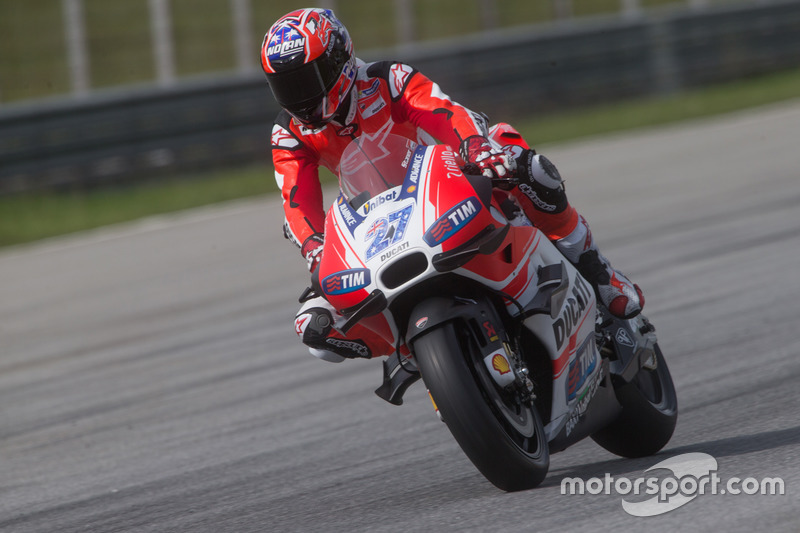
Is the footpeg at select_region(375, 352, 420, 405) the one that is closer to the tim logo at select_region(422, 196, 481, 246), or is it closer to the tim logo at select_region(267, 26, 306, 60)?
the tim logo at select_region(422, 196, 481, 246)

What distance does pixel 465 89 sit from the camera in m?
17.2

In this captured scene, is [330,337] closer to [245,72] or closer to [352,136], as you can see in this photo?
[352,136]

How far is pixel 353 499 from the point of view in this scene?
4391 mm

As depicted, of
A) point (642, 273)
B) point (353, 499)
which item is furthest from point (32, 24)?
point (353, 499)

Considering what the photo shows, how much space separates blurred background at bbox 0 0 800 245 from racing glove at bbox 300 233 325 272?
9716mm

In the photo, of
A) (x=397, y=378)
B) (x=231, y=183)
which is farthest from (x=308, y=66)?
(x=231, y=183)

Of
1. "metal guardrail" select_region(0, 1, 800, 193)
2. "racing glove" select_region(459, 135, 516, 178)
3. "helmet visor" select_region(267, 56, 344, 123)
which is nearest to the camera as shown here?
"racing glove" select_region(459, 135, 516, 178)

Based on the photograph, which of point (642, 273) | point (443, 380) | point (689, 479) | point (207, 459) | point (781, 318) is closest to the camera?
point (443, 380)

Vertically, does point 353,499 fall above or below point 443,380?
below

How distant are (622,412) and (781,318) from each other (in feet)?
8.82

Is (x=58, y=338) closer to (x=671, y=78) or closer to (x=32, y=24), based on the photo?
(x=32, y=24)

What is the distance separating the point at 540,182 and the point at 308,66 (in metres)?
1.05

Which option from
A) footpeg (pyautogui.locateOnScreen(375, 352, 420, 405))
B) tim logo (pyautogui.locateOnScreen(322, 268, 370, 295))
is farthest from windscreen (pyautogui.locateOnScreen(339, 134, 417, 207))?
footpeg (pyautogui.locateOnScreen(375, 352, 420, 405))

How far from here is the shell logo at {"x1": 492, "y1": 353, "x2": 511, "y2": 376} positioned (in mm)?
3764
